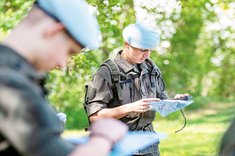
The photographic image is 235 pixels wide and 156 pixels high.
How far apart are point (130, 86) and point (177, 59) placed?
520 inches

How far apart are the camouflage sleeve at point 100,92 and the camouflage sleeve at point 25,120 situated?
7.96 feet

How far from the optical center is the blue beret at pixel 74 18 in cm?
168

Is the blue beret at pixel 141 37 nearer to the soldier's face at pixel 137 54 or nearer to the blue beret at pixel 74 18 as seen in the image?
the soldier's face at pixel 137 54

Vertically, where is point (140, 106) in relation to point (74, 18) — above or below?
below

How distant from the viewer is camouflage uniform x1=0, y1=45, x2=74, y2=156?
1.51 m

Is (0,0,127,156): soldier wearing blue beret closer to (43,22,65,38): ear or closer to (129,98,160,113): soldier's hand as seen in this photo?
(43,22,65,38): ear

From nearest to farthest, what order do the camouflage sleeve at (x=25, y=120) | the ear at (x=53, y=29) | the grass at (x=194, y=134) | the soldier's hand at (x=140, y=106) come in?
the camouflage sleeve at (x=25, y=120) < the ear at (x=53, y=29) < the soldier's hand at (x=140, y=106) < the grass at (x=194, y=134)

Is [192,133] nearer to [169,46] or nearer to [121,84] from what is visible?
[169,46]

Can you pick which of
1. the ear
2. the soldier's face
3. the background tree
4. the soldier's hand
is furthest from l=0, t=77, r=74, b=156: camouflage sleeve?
the soldier's face

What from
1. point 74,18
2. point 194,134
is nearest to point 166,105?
point 74,18

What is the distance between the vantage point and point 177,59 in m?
17.1

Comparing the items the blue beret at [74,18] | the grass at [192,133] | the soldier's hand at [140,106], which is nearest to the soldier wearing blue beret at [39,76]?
the blue beret at [74,18]

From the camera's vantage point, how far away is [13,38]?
5.39 feet

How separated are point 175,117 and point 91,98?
11.3 metres
